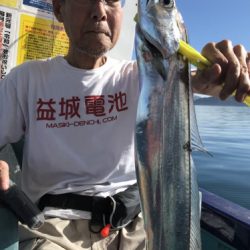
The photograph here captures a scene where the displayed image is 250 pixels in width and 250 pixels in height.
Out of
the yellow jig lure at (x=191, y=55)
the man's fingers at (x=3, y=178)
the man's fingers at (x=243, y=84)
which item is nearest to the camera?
the yellow jig lure at (x=191, y=55)

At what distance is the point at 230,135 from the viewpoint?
11.7 meters

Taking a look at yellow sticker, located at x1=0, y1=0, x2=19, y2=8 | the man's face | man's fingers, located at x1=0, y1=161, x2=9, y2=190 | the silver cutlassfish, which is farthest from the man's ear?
the silver cutlassfish

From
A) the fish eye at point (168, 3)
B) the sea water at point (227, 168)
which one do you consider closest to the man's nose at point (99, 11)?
the fish eye at point (168, 3)

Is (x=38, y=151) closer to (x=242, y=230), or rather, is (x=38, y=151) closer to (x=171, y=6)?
(x=171, y=6)

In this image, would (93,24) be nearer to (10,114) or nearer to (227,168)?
(10,114)

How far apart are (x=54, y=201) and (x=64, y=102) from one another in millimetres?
599

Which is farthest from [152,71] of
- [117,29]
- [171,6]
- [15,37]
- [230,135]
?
[230,135]

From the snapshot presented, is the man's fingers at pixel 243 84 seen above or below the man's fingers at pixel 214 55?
below

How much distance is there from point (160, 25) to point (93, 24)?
836 mm

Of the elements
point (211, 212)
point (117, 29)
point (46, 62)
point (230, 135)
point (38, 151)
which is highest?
point (117, 29)

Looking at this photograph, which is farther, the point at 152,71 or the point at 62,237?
the point at 62,237

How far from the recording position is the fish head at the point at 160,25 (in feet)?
4.80

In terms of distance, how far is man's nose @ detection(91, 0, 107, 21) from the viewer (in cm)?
220

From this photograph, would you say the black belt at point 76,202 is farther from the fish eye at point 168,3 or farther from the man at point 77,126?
the fish eye at point 168,3
